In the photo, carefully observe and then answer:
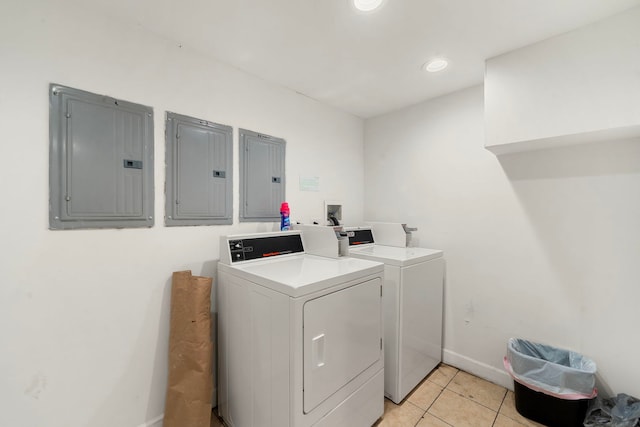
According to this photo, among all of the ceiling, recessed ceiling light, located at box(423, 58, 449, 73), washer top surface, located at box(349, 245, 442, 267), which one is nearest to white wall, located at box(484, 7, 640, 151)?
the ceiling

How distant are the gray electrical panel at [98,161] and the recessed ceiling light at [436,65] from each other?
190 cm

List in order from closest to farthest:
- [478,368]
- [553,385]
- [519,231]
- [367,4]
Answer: [367,4]
[553,385]
[519,231]
[478,368]

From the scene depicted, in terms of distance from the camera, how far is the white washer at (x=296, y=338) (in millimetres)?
1200

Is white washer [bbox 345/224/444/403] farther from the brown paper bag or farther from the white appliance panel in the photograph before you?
the brown paper bag

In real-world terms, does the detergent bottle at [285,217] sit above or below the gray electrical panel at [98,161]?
below

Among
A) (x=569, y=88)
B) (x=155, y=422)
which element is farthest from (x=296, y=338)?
(x=569, y=88)

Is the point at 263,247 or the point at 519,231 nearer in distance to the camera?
the point at 263,247

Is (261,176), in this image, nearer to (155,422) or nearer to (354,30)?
(354,30)

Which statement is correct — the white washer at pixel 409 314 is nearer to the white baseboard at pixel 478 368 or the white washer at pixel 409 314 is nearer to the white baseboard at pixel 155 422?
the white baseboard at pixel 478 368

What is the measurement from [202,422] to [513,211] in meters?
2.55

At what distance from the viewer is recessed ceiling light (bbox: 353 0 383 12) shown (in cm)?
131

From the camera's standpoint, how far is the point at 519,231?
1983 mm

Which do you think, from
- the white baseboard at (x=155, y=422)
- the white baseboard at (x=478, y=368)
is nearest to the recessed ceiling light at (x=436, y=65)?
the white baseboard at (x=478, y=368)

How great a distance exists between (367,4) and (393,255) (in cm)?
159
